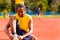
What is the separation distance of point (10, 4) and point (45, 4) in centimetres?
858

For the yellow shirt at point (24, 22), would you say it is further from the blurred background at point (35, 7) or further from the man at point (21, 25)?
the blurred background at point (35, 7)

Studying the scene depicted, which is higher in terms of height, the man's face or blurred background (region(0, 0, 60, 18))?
the man's face

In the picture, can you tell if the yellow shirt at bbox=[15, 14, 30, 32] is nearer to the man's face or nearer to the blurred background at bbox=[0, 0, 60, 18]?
the man's face

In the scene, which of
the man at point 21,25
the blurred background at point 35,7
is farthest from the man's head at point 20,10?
the blurred background at point 35,7

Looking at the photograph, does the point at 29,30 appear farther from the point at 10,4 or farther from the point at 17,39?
the point at 10,4

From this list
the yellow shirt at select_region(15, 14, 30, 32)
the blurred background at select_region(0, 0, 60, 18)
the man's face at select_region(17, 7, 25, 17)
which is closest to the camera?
the man's face at select_region(17, 7, 25, 17)

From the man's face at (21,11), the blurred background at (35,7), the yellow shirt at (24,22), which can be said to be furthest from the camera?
the blurred background at (35,7)

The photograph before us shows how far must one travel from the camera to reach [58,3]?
207 ft

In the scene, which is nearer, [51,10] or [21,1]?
[21,1]

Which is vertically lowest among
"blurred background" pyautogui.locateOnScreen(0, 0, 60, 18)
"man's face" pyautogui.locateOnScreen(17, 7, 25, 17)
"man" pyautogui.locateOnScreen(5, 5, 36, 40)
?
"blurred background" pyautogui.locateOnScreen(0, 0, 60, 18)

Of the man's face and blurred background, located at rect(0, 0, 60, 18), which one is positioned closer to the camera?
the man's face

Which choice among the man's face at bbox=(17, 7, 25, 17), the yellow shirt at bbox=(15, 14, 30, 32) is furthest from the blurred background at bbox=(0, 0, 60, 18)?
the man's face at bbox=(17, 7, 25, 17)

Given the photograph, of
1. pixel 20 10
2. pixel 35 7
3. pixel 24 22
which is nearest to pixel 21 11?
pixel 20 10

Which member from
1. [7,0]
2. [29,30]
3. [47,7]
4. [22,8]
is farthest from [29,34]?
[47,7]
